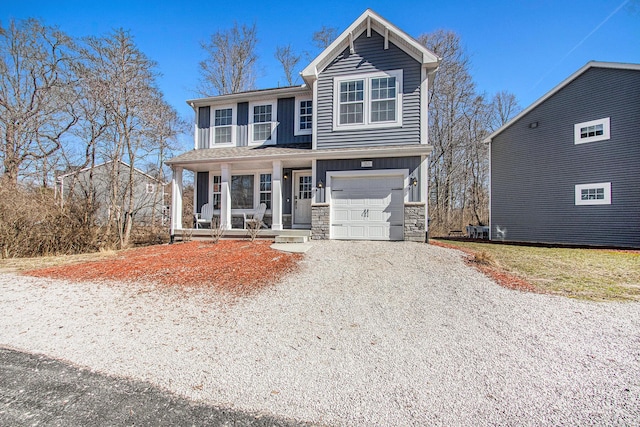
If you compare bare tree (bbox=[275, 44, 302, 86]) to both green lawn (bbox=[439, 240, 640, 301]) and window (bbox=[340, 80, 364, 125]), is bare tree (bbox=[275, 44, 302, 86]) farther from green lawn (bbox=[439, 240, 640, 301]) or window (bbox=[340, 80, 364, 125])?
green lawn (bbox=[439, 240, 640, 301])

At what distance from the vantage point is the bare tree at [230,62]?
851 inches

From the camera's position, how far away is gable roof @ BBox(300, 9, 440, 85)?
9.40 metres

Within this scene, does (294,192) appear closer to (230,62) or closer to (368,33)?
(368,33)

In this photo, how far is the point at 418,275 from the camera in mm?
5738

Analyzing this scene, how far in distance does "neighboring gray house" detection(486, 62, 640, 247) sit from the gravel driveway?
10.5 meters

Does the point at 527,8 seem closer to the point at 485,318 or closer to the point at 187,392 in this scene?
the point at 485,318

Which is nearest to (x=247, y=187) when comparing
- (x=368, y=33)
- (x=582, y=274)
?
(x=368, y=33)

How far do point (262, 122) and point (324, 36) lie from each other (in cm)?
1375

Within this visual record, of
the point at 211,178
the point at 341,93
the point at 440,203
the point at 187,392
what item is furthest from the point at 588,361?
the point at 440,203

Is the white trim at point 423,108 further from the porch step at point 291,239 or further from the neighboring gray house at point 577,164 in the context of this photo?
the neighboring gray house at point 577,164

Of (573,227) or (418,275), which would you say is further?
(573,227)

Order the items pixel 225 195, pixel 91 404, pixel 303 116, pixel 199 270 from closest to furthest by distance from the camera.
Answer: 1. pixel 91 404
2. pixel 199 270
3. pixel 225 195
4. pixel 303 116

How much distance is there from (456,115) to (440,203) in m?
6.71

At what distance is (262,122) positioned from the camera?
11781 mm
